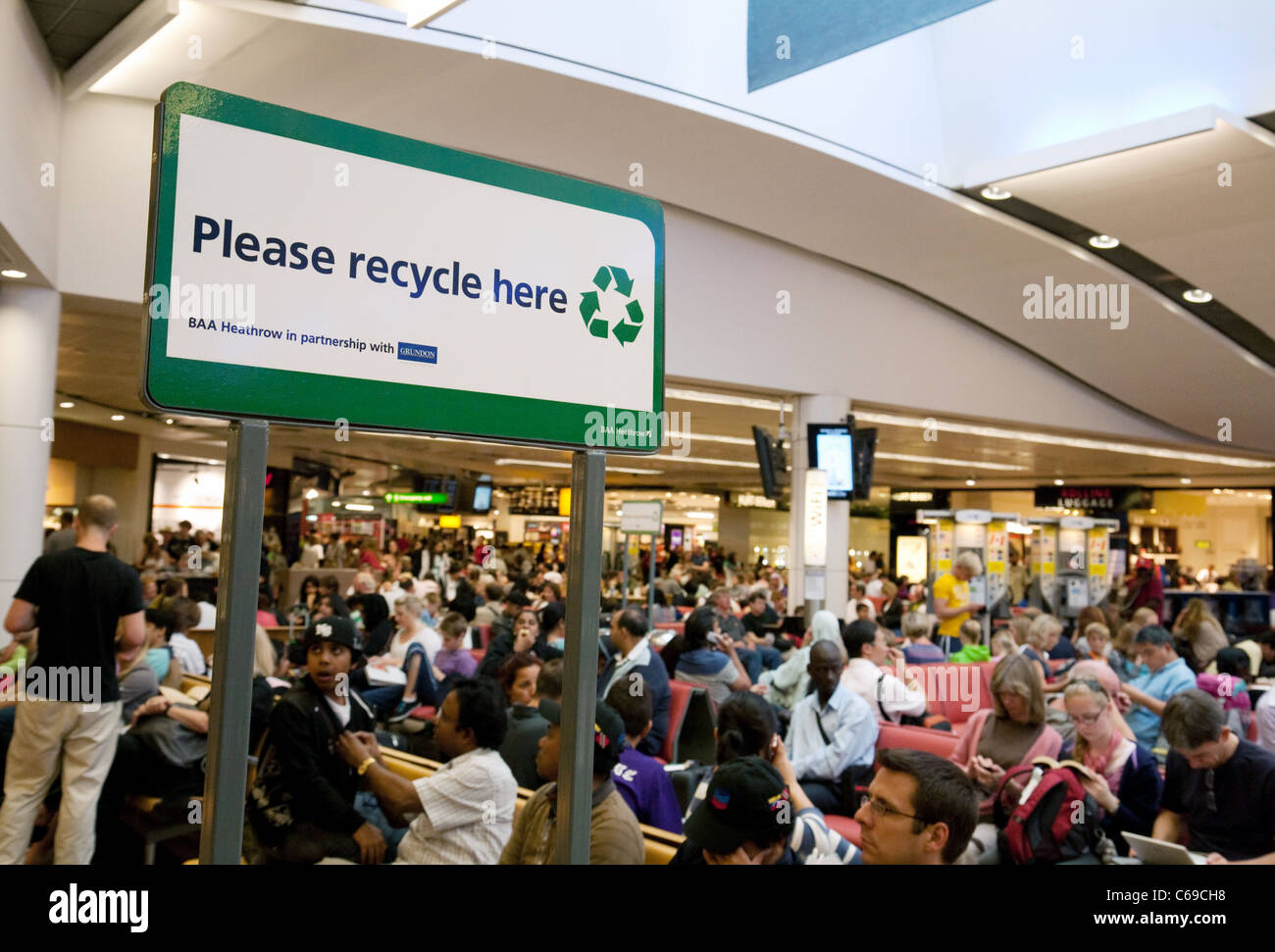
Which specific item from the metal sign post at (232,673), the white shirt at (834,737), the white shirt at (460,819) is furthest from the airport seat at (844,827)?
the metal sign post at (232,673)

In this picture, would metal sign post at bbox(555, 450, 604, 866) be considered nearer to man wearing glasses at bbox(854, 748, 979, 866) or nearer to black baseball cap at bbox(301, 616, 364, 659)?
man wearing glasses at bbox(854, 748, 979, 866)

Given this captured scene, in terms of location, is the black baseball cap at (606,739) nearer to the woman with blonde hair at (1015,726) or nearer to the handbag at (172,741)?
the woman with blonde hair at (1015,726)

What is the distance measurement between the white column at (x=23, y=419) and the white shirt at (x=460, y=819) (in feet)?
16.6

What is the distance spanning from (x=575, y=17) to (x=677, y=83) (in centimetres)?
101

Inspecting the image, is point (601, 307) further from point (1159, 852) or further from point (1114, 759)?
point (1114, 759)

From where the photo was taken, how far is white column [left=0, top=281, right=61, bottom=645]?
21.6 ft

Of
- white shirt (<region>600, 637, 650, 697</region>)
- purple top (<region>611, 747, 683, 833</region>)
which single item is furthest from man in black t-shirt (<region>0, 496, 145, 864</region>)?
white shirt (<region>600, 637, 650, 697</region>)

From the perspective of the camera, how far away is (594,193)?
134cm

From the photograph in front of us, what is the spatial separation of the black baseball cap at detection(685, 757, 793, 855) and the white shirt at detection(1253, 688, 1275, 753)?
3.81 m

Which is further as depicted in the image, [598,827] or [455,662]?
[455,662]

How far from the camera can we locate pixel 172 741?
418cm

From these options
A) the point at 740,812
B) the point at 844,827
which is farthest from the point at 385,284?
the point at 844,827

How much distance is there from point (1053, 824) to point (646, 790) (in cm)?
143
